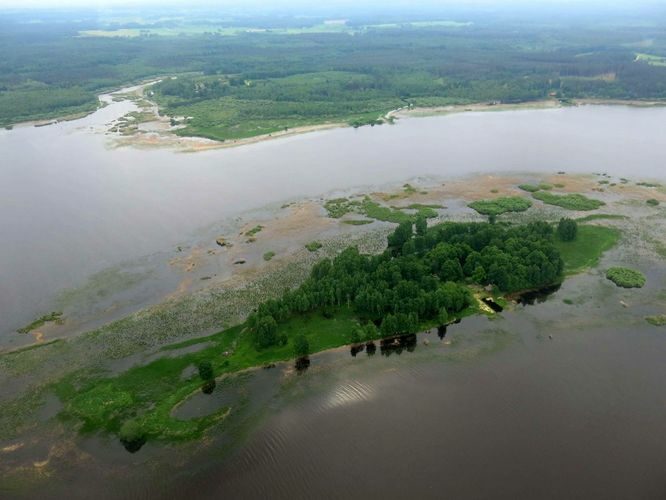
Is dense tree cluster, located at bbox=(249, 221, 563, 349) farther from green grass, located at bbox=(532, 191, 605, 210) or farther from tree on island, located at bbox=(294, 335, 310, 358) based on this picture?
green grass, located at bbox=(532, 191, 605, 210)

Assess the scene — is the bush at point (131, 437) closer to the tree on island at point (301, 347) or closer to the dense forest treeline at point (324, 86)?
the tree on island at point (301, 347)

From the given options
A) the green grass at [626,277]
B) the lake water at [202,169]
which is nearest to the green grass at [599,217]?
the green grass at [626,277]

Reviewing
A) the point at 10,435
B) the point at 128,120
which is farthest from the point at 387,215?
the point at 128,120

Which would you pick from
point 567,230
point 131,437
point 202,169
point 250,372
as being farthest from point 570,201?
point 131,437

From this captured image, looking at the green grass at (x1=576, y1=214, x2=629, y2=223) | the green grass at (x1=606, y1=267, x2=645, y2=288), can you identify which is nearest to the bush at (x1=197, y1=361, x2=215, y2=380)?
the green grass at (x1=606, y1=267, x2=645, y2=288)

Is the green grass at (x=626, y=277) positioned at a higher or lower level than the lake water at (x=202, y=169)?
higher

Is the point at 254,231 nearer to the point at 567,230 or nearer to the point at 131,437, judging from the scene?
the point at 131,437
